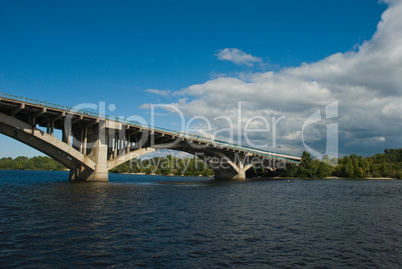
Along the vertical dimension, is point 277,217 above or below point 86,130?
below

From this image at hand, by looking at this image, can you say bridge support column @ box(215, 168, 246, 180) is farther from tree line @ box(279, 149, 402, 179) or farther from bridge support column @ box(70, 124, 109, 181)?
bridge support column @ box(70, 124, 109, 181)

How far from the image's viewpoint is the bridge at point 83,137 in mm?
48250

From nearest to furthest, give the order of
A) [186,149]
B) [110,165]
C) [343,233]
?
[343,233], [110,165], [186,149]

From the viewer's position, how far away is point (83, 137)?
5831 centimetres

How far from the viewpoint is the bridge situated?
48250 mm

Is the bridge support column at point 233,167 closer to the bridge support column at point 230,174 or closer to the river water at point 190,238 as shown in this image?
the bridge support column at point 230,174

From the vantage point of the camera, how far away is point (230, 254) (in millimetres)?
14484

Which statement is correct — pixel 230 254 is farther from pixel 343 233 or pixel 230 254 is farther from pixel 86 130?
pixel 86 130

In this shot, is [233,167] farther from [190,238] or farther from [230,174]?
[190,238]

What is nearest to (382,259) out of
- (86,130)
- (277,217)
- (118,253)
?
(277,217)

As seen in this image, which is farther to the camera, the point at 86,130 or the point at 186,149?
the point at 186,149

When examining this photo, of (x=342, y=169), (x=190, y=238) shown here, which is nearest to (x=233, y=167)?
(x=342, y=169)

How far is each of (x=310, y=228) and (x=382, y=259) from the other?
22.0 ft

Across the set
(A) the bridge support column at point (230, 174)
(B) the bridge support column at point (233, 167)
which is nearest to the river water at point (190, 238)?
(B) the bridge support column at point (233, 167)
